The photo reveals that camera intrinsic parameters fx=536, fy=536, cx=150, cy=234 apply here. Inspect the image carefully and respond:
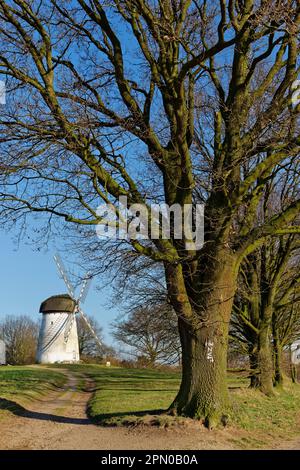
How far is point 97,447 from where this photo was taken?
9461 millimetres

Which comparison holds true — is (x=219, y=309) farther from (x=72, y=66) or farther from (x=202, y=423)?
(x=72, y=66)

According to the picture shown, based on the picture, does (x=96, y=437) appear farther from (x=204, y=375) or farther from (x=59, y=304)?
(x=59, y=304)

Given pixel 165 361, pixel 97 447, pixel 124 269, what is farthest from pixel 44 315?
pixel 97 447

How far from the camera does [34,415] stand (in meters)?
14.3

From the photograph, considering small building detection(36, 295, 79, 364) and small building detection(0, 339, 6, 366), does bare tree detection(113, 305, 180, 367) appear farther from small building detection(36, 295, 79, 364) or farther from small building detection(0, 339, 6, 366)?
small building detection(0, 339, 6, 366)

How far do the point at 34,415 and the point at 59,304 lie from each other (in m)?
57.1

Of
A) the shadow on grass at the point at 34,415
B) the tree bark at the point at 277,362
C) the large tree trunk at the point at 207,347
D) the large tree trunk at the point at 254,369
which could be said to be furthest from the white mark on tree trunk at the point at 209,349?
the tree bark at the point at 277,362

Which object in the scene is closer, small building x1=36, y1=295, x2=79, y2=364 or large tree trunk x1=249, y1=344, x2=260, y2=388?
large tree trunk x1=249, y1=344, x2=260, y2=388

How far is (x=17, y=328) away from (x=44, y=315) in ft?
69.8

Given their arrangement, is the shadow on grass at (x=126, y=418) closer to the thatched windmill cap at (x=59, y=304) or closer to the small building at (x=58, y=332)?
the small building at (x=58, y=332)

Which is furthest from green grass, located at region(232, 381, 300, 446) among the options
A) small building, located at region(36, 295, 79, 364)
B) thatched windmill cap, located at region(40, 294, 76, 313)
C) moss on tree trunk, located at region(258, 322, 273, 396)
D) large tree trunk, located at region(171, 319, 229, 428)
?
thatched windmill cap, located at region(40, 294, 76, 313)

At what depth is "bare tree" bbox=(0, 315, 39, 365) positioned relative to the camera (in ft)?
266

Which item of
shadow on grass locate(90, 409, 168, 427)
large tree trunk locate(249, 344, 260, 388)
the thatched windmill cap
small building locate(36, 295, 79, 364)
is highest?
the thatched windmill cap

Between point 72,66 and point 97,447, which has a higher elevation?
point 72,66
